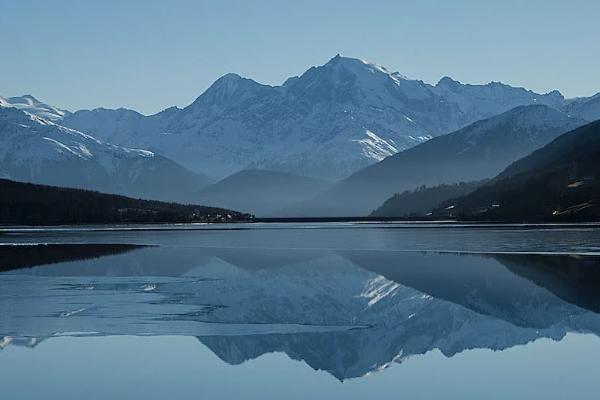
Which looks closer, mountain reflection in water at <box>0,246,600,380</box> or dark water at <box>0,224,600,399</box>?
dark water at <box>0,224,600,399</box>

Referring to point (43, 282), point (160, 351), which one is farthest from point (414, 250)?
point (160, 351)

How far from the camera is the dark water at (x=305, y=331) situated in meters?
38.4

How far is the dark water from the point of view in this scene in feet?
126

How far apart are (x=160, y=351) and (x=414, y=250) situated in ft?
231

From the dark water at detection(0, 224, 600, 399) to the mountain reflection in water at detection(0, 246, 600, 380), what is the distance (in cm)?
14

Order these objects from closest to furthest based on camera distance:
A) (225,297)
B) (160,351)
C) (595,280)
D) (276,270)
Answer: (160,351), (225,297), (595,280), (276,270)

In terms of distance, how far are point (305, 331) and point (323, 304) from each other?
11.0 meters

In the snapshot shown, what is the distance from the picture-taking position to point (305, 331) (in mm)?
49781

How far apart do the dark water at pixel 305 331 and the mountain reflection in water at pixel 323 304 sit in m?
0.14

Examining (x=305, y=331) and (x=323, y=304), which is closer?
(x=305, y=331)

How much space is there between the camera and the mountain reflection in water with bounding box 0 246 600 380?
47188mm

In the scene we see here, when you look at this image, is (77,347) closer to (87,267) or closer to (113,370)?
(113,370)

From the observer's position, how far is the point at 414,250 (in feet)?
369

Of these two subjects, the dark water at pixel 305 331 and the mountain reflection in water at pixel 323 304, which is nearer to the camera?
the dark water at pixel 305 331
